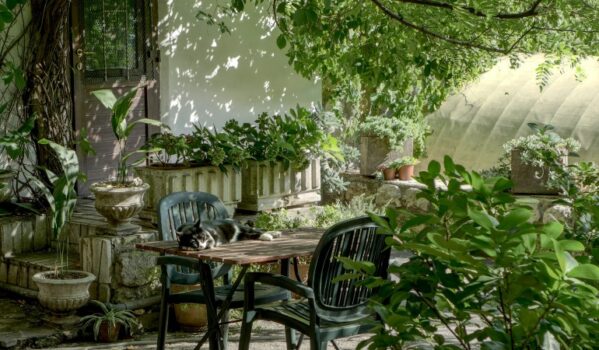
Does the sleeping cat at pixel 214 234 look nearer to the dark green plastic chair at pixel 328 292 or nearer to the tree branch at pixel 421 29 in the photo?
the dark green plastic chair at pixel 328 292

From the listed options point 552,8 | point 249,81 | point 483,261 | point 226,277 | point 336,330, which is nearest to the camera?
point 483,261

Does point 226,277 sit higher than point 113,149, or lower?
lower

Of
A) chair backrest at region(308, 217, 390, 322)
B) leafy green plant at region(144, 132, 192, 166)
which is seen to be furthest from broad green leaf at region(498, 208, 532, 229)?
leafy green plant at region(144, 132, 192, 166)

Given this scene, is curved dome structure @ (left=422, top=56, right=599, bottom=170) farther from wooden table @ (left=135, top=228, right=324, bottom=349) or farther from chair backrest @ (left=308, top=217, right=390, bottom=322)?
chair backrest @ (left=308, top=217, right=390, bottom=322)

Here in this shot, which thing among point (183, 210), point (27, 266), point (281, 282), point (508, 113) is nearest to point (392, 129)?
point (508, 113)

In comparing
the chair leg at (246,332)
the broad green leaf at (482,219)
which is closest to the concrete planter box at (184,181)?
the chair leg at (246,332)

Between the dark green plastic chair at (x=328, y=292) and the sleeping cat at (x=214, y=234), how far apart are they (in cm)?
43

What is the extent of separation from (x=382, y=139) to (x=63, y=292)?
17.3 feet

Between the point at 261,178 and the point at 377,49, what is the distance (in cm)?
184

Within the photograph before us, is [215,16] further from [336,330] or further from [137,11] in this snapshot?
[336,330]

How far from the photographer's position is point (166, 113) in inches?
352

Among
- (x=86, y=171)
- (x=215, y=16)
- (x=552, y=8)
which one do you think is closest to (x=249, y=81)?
(x=215, y=16)

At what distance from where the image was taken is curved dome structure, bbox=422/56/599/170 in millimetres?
11547

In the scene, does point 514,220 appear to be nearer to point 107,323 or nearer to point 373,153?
point 107,323
